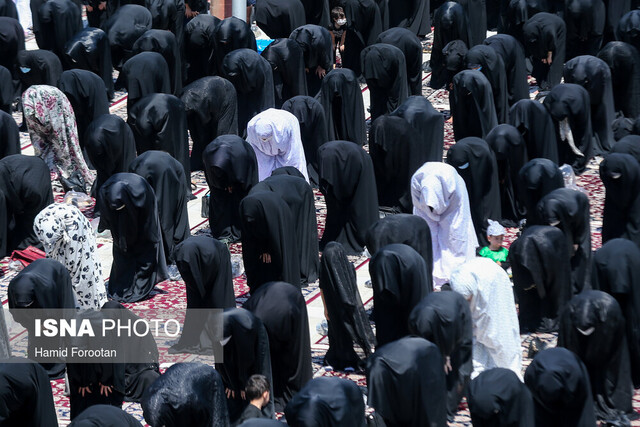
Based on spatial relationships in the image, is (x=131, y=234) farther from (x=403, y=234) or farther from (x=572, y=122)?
(x=572, y=122)

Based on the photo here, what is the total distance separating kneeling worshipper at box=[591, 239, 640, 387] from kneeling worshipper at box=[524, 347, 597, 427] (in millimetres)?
1650

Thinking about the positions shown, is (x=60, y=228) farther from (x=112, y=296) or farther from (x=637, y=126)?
(x=637, y=126)

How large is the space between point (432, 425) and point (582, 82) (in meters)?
8.34

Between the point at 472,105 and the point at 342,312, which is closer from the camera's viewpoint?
the point at 342,312

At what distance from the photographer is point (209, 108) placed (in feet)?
58.8

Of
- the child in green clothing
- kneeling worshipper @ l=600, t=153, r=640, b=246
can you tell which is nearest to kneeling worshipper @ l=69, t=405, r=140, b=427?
the child in green clothing

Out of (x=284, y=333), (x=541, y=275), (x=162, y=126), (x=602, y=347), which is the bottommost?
(x=541, y=275)

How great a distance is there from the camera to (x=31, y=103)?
17.0 m

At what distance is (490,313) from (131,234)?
4.03m

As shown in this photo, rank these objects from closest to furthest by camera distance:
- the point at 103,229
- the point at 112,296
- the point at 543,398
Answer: the point at 543,398 → the point at 112,296 → the point at 103,229

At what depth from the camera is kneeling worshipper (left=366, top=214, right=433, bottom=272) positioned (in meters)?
13.8

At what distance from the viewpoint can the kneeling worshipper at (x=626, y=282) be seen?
12.7 metres

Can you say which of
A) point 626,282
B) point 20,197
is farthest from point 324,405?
point 20,197

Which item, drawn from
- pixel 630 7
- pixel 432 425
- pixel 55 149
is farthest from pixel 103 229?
pixel 630 7
